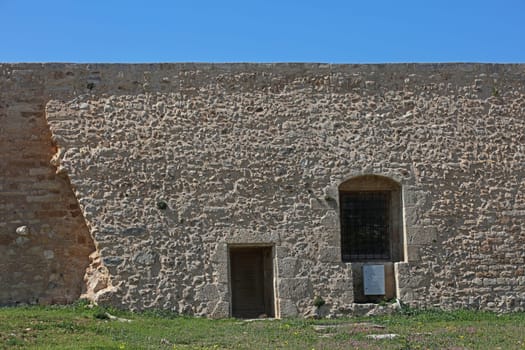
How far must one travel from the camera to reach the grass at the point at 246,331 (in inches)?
362

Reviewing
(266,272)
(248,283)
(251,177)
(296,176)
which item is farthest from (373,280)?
(251,177)

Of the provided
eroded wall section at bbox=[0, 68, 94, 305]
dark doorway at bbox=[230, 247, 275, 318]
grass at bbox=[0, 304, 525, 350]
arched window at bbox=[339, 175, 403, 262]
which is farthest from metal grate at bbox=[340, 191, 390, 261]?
eroded wall section at bbox=[0, 68, 94, 305]

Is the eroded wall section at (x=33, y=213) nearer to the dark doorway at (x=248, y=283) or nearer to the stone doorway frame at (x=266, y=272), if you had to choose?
the stone doorway frame at (x=266, y=272)

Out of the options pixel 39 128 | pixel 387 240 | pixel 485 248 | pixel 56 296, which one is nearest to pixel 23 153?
pixel 39 128

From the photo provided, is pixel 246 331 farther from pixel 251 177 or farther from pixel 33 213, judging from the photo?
pixel 33 213

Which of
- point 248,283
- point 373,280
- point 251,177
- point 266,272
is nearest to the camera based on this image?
point 251,177

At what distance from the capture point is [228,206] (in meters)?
12.9

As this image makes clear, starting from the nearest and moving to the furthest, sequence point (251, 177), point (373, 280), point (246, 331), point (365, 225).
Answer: point (246, 331) < point (251, 177) < point (373, 280) < point (365, 225)

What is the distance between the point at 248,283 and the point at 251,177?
212 centimetres

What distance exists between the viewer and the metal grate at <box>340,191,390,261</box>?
13586mm

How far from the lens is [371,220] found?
13727 mm

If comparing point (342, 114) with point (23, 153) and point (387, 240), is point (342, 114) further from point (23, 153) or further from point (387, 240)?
point (23, 153)

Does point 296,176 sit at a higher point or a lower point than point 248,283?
higher

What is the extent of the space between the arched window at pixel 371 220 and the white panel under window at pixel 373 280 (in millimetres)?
436
